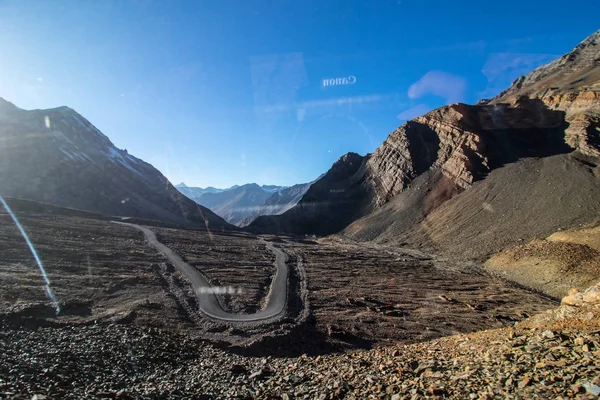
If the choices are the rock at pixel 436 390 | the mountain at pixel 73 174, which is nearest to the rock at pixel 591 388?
the rock at pixel 436 390

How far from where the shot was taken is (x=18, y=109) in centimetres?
11775

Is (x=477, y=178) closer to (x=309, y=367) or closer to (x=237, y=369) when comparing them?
(x=309, y=367)

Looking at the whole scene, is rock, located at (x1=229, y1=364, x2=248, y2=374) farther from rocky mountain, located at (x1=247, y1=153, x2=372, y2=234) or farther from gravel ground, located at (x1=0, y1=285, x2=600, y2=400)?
rocky mountain, located at (x1=247, y1=153, x2=372, y2=234)

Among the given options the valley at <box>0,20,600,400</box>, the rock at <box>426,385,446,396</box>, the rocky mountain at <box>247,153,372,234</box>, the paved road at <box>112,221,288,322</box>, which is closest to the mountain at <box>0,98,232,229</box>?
the valley at <box>0,20,600,400</box>

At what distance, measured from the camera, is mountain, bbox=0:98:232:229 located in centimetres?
9069

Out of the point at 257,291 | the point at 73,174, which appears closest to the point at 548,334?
the point at 257,291

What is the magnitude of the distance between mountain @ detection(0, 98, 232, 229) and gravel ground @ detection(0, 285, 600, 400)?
90.9 metres

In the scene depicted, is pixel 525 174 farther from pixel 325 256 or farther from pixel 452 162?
pixel 325 256

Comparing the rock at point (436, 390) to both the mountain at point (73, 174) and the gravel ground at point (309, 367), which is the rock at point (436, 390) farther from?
the mountain at point (73, 174)

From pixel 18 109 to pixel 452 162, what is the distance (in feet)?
479

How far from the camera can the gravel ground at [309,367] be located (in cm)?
724

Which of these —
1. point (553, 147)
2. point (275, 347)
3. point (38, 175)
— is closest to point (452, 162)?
point (553, 147)

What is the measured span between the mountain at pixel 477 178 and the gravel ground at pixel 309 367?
40.1 meters

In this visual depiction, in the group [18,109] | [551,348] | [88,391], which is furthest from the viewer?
[18,109]
